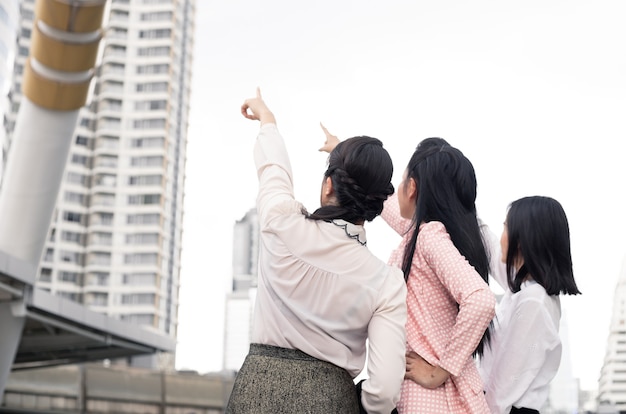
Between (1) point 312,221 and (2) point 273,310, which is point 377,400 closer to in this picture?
(2) point 273,310

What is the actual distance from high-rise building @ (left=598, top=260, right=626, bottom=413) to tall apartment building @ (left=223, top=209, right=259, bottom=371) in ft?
276

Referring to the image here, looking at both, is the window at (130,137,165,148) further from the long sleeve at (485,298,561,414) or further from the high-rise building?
the long sleeve at (485,298,561,414)

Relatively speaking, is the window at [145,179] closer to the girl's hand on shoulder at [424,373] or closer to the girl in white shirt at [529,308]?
the girl in white shirt at [529,308]

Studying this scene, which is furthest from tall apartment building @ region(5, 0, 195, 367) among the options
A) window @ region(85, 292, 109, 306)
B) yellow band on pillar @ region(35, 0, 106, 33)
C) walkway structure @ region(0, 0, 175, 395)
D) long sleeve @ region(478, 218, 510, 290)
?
long sleeve @ region(478, 218, 510, 290)

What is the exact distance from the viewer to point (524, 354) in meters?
2.85

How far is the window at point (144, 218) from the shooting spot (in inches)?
2699

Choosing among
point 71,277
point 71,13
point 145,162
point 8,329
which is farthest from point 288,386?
point 145,162

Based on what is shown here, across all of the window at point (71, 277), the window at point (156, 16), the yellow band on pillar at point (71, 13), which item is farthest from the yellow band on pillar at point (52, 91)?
the window at point (156, 16)

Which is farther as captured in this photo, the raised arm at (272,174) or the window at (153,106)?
the window at (153,106)

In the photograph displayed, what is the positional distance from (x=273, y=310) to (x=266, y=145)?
0.52m

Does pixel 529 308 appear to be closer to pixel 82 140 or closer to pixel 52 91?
pixel 52 91

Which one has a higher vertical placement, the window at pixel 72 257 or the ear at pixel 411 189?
the ear at pixel 411 189

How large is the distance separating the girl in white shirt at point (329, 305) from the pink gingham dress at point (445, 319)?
0.16 metres

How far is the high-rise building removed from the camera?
5544 centimetres
